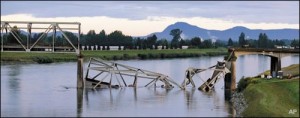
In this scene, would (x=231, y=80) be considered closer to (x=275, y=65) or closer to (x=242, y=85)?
(x=242, y=85)

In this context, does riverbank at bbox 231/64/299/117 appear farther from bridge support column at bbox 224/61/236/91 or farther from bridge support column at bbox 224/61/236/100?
bridge support column at bbox 224/61/236/91

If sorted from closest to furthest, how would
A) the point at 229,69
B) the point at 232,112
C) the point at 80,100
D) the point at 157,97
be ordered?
the point at 232,112 < the point at 80,100 < the point at 157,97 < the point at 229,69

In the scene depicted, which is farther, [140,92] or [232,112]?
[140,92]

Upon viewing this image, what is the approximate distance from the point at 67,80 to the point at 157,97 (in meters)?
29.0

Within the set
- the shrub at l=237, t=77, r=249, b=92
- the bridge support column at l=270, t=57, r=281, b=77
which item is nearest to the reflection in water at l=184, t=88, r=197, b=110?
the shrub at l=237, t=77, r=249, b=92

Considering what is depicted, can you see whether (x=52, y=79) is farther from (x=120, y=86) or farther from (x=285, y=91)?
(x=285, y=91)

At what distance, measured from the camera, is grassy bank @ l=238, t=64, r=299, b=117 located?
205 ft

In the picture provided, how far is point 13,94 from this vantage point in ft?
269

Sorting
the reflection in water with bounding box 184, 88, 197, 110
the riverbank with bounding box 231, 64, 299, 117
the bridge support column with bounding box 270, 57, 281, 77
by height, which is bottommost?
the reflection in water with bounding box 184, 88, 197, 110

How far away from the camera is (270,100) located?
69125 mm

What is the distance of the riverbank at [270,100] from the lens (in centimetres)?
6272

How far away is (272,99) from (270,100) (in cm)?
76

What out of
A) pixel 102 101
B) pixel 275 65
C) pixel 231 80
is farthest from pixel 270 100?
pixel 275 65

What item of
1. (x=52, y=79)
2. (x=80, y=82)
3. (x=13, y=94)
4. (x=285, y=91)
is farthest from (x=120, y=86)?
(x=285, y=91)
